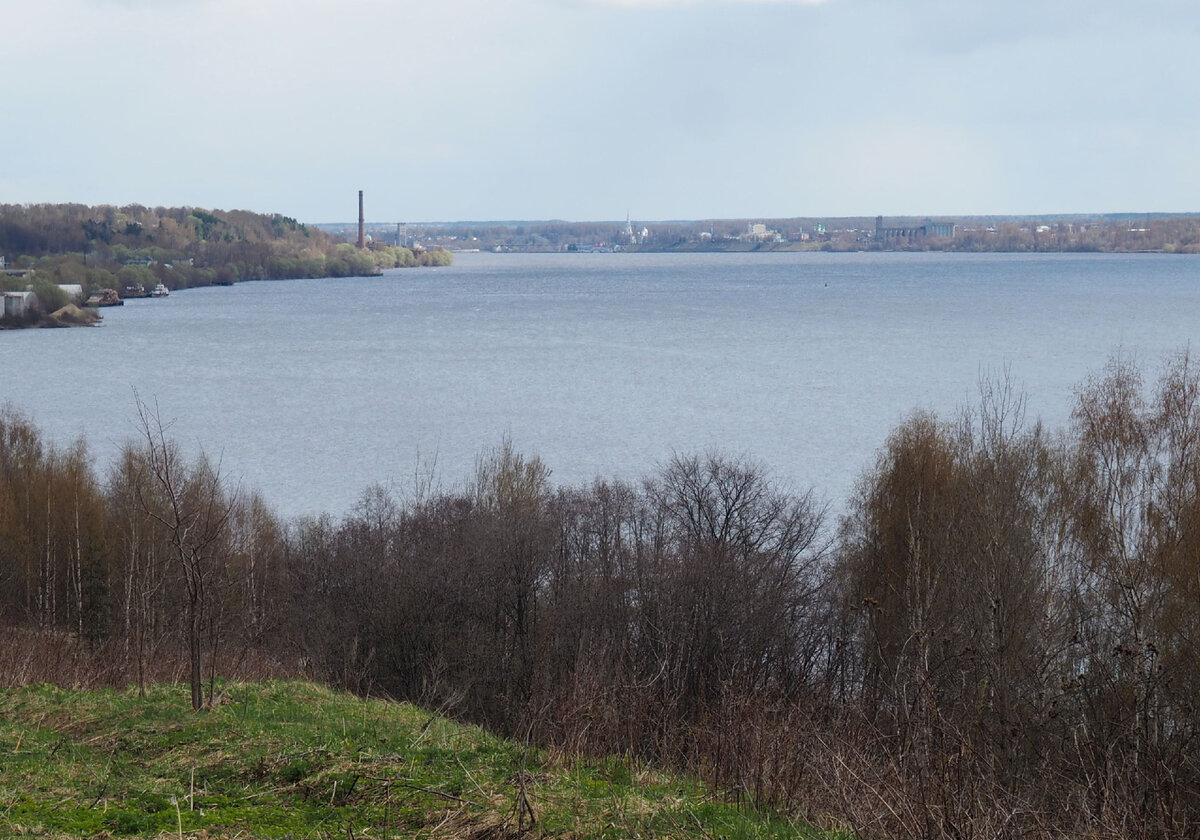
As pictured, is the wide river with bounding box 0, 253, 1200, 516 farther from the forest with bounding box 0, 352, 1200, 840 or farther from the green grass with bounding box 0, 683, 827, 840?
the green grass with bounding box 0, 683, 827, 840

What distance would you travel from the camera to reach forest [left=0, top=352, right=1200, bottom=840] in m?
14.3

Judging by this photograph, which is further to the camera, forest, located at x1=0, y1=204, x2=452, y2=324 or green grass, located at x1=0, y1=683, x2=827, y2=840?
forest, located at x1=0, y1=204, x2=452, y2=324

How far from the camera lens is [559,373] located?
59.8 meters

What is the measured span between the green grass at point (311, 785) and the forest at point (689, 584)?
250 centimetres

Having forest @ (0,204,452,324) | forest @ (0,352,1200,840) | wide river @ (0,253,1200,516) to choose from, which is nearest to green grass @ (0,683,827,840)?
forest @ (0,352,1200,840)

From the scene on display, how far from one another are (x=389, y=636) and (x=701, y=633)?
5417 millimetres

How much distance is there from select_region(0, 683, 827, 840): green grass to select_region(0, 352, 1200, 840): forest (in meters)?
2.50

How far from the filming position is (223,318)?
9494 cm

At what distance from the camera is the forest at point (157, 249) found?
12512 cm

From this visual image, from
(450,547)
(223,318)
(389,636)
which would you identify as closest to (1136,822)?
(389,636)

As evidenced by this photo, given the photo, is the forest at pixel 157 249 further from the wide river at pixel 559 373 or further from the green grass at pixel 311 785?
the green grass at pixel 311 785

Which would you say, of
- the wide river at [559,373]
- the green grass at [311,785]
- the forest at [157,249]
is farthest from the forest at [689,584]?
the forest at [157,249]

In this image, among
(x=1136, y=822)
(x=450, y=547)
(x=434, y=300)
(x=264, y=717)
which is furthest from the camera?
(x=434, y=300)

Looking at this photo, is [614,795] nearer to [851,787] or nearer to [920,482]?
[851,787]
